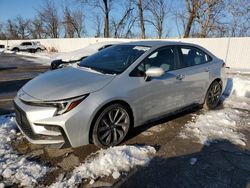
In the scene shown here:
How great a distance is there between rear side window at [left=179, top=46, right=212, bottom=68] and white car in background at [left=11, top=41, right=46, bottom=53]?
2962 cm

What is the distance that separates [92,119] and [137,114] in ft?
2.90

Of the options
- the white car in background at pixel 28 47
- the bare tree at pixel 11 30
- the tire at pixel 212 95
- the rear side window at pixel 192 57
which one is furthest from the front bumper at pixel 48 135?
the bare tree at pixel 11 30

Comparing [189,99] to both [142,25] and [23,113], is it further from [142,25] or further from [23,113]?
[142,25]

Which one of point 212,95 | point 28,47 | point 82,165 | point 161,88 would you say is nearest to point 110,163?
point 82,165

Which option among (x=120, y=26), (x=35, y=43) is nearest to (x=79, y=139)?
(x=35, y=43)

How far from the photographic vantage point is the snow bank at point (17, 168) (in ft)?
9.31

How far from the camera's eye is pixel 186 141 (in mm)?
4023

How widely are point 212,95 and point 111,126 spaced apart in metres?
3.09

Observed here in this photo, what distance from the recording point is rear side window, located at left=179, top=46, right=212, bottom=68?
4.76 metres

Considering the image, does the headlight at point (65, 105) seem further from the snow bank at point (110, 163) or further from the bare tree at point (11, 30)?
the bare tree at point (11, 30)

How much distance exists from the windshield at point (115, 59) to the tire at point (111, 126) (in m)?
0.64

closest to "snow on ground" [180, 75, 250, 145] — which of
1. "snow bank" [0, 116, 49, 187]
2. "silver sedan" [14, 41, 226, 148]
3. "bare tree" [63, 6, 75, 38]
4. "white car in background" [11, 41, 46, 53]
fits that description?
"silver sedan" [14, 41, 226, 148]

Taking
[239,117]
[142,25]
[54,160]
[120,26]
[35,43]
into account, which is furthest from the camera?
[120,26]

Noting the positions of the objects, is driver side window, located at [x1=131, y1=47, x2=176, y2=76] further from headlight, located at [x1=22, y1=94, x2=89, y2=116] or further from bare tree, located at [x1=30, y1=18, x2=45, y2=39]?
bare tree, located at [x1=30, y1=18, x2=45, y2=39]
